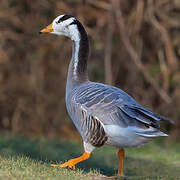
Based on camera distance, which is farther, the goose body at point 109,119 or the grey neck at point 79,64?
the grey neck at point 79,64

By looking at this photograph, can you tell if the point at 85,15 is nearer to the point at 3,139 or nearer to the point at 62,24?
the point at 3,139

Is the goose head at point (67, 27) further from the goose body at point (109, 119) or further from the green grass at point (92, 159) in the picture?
the green grass at point (92, 159)

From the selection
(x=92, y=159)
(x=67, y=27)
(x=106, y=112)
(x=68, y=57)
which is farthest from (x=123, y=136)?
(x=68, y=57)

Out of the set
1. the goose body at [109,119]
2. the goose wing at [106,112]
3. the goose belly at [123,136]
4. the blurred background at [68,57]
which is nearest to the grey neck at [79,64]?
the goose body at [109,119]

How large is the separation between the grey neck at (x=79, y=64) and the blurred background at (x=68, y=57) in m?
7.05

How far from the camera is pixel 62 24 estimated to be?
760 centimetres

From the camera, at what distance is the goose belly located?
600 cm

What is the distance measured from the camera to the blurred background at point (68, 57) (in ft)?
48.6

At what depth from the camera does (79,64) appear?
731 centimetres

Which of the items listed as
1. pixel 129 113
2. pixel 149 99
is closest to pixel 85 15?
pixel 149 99

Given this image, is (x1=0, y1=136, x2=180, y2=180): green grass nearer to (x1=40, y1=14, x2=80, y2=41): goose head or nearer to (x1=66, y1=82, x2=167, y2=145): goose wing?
(x1=66, y1=82, x2=167, y2=145): goose wing

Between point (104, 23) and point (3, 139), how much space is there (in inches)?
265

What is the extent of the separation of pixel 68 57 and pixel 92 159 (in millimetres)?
6742

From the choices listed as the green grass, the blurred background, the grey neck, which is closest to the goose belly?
the green grass
